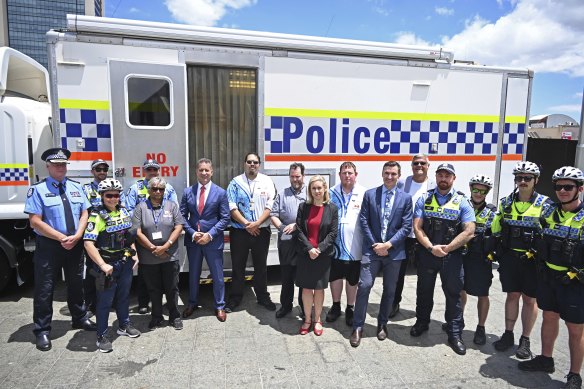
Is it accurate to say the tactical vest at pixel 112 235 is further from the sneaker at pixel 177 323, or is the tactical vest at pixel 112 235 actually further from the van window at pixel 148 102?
the van window at pixel 148 102

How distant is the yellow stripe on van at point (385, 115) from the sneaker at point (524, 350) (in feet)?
9.18

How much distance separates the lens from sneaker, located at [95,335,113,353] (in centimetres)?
351

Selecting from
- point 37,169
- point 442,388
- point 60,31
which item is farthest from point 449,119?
point 37,169

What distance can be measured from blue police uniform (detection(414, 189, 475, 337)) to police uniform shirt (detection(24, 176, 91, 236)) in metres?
3.19

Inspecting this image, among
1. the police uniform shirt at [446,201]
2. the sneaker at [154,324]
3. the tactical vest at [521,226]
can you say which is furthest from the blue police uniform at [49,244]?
the tactical vest at [521,226]

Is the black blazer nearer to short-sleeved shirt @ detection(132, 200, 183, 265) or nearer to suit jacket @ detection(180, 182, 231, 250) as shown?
suit jacket @ detection(180, 182, 231, 250)

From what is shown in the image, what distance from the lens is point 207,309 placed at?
175 inches

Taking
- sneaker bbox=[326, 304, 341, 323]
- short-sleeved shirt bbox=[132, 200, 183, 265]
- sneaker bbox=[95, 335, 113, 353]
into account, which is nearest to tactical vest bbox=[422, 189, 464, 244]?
sneaker bbox=[326, 304, 341, 323]

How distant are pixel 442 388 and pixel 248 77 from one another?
364cm

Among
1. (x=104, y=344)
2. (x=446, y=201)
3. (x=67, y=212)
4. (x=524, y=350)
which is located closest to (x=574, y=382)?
(x=524, y=350)

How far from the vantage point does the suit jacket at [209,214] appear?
405cm

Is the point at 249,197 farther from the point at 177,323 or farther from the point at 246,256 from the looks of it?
the point at 177,323

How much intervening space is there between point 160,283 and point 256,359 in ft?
4.04

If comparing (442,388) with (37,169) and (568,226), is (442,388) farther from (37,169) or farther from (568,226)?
(37,169)
